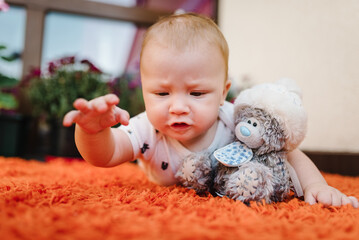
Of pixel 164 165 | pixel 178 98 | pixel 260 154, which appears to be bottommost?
pixel 164 165

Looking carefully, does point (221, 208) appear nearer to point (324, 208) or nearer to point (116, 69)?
point (324, 208)

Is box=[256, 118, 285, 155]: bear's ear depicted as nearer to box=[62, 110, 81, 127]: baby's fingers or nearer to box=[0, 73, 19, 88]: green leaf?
box=[62, 110, 81, 127]: baby's fingers

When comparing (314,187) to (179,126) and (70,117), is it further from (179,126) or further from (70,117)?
(70,117)

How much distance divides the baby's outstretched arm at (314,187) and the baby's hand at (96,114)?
0.47 metres

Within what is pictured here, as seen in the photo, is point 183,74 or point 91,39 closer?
point 183,74

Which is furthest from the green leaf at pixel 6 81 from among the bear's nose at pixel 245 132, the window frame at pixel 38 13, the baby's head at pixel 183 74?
the bear's nose at pixel 245 132

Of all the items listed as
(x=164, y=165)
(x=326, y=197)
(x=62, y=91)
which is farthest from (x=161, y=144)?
(x=62, y=91)

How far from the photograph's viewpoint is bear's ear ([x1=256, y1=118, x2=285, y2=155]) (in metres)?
0.70

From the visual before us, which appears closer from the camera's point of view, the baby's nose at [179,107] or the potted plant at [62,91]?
the baby's nose at [179,107]

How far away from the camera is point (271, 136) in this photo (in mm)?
700

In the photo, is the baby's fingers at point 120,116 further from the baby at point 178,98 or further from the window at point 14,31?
the window at point 14,31

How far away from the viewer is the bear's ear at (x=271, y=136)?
70cm

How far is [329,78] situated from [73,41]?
6.35ft

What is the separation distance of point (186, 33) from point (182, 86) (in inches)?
5.2
